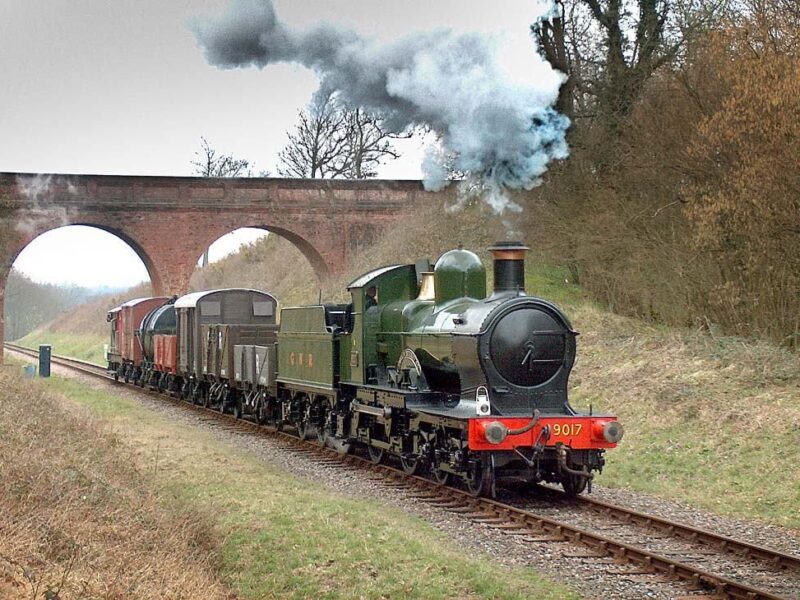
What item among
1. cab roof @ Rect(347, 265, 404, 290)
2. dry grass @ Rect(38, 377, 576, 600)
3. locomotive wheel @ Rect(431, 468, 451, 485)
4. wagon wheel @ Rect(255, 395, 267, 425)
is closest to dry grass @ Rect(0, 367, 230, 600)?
dry grass @ Rect(38, 377, 576, 600)

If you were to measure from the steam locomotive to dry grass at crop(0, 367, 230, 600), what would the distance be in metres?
3.32

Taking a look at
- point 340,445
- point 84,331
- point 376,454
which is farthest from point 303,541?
point 84,331

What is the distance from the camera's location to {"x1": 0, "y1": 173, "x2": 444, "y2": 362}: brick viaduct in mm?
36438

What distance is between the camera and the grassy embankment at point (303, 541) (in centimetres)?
811

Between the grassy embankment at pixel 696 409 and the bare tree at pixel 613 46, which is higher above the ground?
the bare tree at pixel 613 46

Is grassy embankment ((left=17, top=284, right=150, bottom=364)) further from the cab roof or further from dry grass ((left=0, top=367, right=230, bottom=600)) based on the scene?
dry grass ((left=0, top=367, right=230, bottom=600))

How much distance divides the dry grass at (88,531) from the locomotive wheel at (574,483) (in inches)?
176

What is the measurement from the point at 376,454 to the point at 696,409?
5.23 m

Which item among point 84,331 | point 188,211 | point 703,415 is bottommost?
point 703,415

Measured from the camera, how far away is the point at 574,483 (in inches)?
475

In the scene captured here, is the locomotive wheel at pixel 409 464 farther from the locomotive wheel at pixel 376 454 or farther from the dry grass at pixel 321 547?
the dry grass at pixel 321 547

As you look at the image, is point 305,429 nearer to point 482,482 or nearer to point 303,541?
point 482,482

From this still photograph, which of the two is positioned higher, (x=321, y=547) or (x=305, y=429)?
(x=305, y=429)

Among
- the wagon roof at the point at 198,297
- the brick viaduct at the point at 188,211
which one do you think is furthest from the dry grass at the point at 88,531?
the brick viaduct at the point at 188,211
